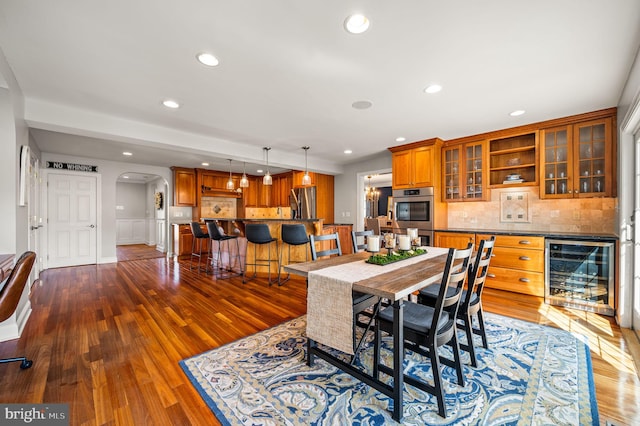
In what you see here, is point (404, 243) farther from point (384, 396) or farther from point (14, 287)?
point (14, 287)

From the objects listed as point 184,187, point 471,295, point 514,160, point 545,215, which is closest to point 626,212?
point 545,215

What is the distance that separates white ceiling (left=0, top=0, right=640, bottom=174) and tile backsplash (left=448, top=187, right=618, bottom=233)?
1.21 m

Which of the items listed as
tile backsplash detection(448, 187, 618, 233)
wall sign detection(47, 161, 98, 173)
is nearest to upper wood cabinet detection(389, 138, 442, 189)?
tile backsplash detection(448, 187, 618, 233)

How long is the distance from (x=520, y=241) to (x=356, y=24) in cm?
341

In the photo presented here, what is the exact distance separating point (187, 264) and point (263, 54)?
515cm

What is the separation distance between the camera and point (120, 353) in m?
2.11

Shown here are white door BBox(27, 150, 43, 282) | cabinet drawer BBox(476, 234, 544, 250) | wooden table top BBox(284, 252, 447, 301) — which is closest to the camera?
wooden table top BBox(284, 252, 447, 301)

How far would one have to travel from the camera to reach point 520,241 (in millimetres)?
3494

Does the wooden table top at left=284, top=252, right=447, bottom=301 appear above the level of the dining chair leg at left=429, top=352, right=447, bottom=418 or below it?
above

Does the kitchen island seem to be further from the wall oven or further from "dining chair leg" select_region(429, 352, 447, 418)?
"dining chair leg" select_region(429, 352, 447, 418)

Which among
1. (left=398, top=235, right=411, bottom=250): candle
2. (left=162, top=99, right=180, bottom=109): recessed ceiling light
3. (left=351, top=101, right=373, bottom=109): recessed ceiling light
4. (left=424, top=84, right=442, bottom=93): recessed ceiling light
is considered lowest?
(left=398, top=235, right=411, bottom=250): candle

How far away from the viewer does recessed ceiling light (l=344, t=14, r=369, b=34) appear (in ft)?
5.45

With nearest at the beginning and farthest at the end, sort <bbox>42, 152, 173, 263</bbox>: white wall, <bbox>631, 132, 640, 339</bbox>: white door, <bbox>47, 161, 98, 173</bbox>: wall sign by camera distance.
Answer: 1. <bbox>631, 132, 640, 339</bbox>: white door
2. <bbox>47, 161, 98, 173</bbox>: wall sign
3. <bbox>42, 152, 173, 263</bbox>: white wall

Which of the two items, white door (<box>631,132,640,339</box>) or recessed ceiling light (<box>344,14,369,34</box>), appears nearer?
recessed ceiling light (<box>344,14,369,34</box>)
